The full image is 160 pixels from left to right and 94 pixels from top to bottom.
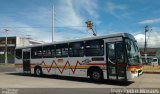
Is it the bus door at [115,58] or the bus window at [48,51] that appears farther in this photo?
the bus window at [48,51]

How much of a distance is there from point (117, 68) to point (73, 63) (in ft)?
13.7

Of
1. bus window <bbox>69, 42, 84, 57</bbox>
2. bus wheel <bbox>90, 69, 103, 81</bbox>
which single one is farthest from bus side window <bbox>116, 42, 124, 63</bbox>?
bus window <bbox>69, 42, 84, 57</bbox>

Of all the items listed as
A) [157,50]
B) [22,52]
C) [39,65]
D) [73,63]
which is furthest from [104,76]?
[157,50]

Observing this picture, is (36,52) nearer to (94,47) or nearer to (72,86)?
(94,47)

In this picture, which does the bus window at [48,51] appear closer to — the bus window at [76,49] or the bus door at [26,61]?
the bus window at [76,49]

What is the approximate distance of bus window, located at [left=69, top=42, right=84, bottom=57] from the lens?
18.1 metres

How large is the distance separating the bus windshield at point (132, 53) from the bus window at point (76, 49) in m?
3.55

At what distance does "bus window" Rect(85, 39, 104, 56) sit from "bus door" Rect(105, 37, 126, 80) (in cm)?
43

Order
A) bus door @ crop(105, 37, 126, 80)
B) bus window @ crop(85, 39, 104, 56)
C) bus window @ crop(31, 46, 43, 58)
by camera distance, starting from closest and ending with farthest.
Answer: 1. bus door @ crop(105, 37, 126, 80)
2. bus window @ crop(85, 39, 104, 56)
3. bus window @ crop(31, 46, 43, 58)

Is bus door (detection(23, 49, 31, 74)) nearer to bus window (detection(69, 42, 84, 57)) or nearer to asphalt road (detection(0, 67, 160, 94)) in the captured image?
bus window (detection(69, 42, 84, 57))

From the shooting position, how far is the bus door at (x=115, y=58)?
15.4 m

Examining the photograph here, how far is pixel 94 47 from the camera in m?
17.2

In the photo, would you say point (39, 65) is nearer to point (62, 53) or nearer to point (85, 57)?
point (62, 53)

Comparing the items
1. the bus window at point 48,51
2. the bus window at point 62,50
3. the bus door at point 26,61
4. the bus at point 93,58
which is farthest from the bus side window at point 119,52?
the bus door at point 26,61
